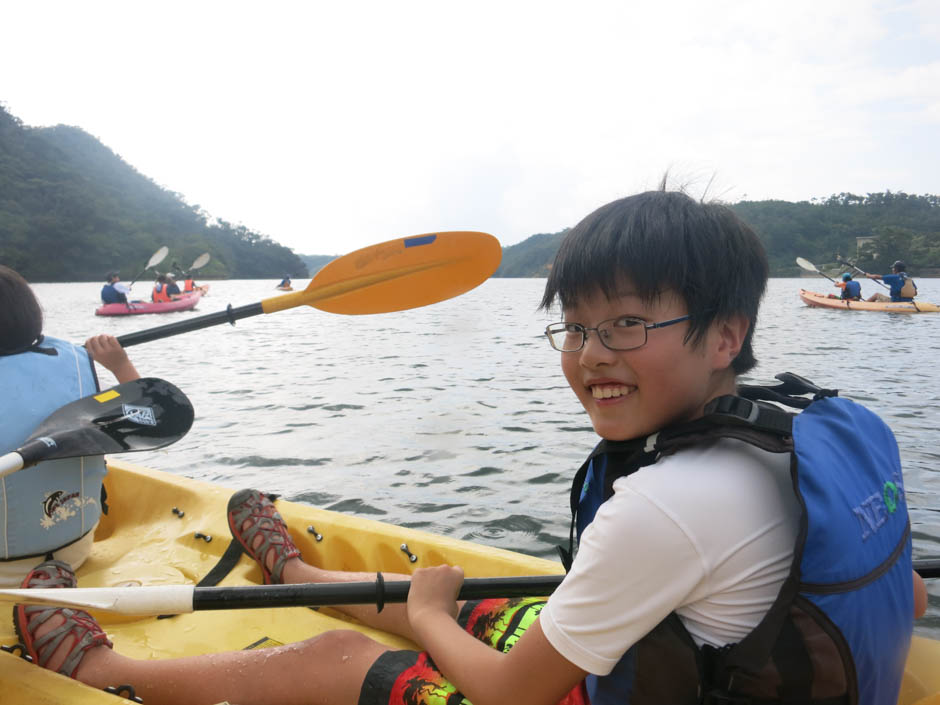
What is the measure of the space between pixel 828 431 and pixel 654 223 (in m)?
0.41

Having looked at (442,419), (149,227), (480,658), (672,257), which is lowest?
(442,419)

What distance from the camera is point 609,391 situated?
42.8 inches

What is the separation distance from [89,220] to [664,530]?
61.7 metres

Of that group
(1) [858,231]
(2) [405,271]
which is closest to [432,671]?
(2) [405,271]

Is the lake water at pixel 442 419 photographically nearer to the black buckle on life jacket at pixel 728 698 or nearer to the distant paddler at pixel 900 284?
the black buckle on life jacket at pixel 728 698

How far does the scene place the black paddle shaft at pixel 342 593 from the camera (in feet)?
4.84

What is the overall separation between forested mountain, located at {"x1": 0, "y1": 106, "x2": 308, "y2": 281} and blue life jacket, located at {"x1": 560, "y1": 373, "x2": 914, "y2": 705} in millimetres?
52451

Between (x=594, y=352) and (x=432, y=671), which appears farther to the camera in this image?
(x=432, y=671)

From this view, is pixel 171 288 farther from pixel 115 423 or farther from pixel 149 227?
pixel 149 227

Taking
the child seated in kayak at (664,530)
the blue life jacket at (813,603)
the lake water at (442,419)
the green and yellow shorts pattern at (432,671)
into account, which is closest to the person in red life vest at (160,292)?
the lake water at (442,419)

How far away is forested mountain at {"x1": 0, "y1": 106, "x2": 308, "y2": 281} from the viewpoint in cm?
4909

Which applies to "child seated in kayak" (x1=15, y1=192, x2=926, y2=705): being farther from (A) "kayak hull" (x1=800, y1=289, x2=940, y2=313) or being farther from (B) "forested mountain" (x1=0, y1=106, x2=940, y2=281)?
(B) "forested mountain" (x1=0, y1=106, x2=940, y2=281)

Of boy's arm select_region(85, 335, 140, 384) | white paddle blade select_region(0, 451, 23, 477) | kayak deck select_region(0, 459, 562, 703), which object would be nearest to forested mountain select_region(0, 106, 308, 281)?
kayak deck select_region(0, 459, 562, 703)

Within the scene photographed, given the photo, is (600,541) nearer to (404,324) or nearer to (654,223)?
(654,223)
